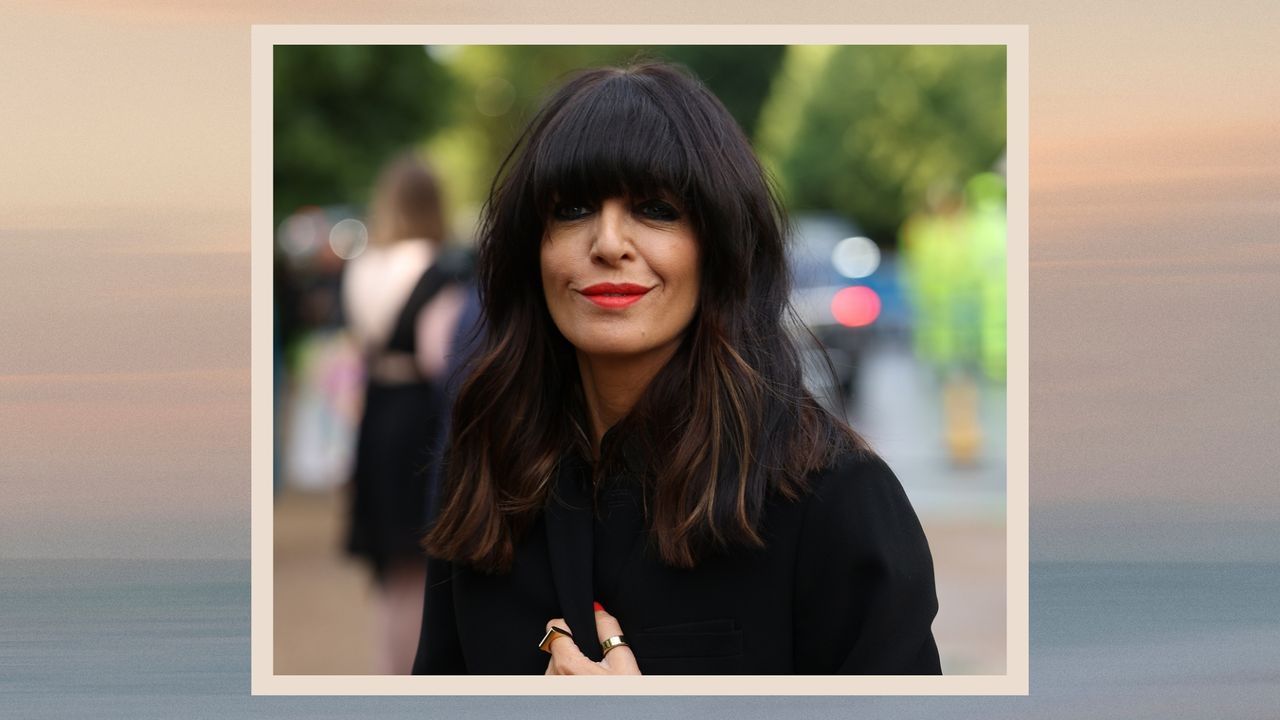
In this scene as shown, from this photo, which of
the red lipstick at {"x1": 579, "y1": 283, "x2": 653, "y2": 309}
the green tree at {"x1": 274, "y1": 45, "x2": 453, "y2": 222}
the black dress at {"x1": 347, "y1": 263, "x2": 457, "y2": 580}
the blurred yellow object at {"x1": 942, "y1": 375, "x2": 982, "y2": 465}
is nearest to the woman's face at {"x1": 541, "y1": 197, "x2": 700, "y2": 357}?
the red lipstick at {"x1": 579, "y1": 283, "x2": 653, "y2": 309}

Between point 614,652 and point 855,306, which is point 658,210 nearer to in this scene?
point 614,652

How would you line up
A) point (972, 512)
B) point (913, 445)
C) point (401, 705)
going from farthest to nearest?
point (913, 445) → point (972, 512) → point (401, 705)

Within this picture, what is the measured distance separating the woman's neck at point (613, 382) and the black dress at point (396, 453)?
2.94 m

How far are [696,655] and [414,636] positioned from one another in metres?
3.27

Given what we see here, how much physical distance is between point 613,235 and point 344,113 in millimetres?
9153

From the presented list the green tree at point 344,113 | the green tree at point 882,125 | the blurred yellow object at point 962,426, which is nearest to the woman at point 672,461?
the green tree at point 344,113

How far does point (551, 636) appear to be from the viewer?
9.12 feet

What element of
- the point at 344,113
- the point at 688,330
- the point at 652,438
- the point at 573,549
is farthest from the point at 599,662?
the point at 344,113

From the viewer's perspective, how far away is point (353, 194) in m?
11.8

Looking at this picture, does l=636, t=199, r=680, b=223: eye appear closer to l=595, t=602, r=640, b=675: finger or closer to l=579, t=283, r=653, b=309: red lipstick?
l=579, t=283, r=653, b=309: red lipstick

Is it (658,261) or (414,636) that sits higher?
(658,261)

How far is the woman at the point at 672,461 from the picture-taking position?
2.65 m

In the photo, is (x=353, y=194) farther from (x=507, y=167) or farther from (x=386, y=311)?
(x=507, y=167)

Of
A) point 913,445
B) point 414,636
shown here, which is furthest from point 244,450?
point 913,445
